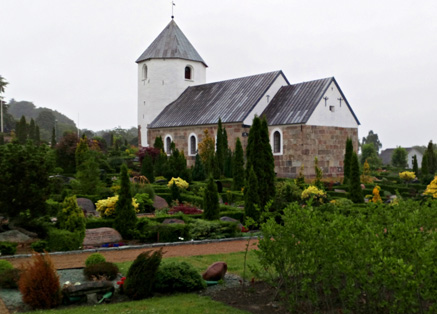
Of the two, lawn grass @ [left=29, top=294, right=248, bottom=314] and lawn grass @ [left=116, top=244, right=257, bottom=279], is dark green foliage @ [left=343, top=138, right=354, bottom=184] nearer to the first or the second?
lawn grass @ [left=116, top=244, right=257, bottom=279]

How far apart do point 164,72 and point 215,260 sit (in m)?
23.5

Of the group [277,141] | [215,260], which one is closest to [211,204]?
[215,260]

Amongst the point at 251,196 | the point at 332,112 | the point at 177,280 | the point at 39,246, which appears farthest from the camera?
the point at 332,112

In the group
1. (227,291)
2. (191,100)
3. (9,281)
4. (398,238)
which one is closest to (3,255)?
(9,281)

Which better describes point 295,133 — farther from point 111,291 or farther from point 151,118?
point 111,291

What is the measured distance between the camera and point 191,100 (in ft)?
95.0

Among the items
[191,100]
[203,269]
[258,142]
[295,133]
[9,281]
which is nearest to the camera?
[9,281]

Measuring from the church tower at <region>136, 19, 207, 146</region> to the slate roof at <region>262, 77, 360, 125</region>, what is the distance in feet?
25.9

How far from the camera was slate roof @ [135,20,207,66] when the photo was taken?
30344mm

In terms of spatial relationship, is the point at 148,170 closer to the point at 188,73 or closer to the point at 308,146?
the point at 308,146

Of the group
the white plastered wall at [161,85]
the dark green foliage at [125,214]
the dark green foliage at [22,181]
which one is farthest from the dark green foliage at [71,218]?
the white plastered wall at [161,85]

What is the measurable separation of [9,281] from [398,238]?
16.3ft

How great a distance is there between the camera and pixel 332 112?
2364 centimetres

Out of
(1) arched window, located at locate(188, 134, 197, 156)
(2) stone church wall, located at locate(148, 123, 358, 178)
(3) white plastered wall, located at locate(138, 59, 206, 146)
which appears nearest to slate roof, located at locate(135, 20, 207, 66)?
(3) white plastered wall, located at locate(138, 59, 206, 146)
